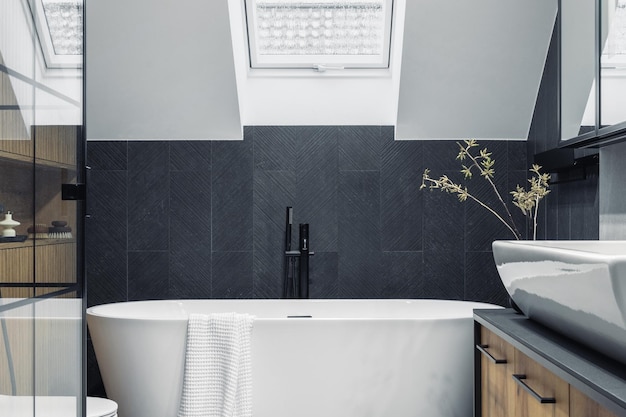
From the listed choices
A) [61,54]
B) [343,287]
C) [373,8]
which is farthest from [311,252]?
[61,54]

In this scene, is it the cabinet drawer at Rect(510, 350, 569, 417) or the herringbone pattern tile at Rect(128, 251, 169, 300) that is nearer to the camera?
the cabinet drawer at Rect(510, 350, 569, 417)

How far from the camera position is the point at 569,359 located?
151 centimetres

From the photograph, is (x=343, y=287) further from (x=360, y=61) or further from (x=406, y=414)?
(x=360, y=61)

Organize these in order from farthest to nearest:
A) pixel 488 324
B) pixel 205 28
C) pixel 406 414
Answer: pixel 205 28
pixel 406 414
pixel 488 324

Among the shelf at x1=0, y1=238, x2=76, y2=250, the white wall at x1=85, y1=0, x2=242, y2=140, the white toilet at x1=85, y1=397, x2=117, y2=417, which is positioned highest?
the white wall at x1=85, y1=0, x2=242, y2=140

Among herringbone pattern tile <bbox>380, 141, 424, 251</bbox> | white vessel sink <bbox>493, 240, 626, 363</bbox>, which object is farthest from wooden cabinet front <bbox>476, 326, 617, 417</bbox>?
herringbone pattern tile <bbox>380, 141, 424, 251</bbox>

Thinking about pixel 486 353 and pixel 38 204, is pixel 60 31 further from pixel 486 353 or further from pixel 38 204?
pixel 486 353

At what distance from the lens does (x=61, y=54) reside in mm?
1377

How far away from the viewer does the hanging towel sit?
9.68ft

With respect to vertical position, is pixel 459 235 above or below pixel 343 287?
above

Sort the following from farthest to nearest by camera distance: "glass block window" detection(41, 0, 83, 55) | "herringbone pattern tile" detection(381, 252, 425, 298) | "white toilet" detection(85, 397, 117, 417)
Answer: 1. "herringbone pattern tile" detection(381, 252, 425, 298)
2. "white toilet" detection(85, 397, 117, 417)
3. "glass block window" detection(41, 0, 83, 55)

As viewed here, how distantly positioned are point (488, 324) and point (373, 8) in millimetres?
2419

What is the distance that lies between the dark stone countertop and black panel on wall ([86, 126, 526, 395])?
1.76 meters

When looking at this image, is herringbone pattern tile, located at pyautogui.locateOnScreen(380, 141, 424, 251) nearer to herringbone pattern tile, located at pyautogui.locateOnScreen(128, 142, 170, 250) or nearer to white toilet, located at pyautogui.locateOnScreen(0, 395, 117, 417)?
herringbone pattern tile, located at pyautogui.locateOnScreen(128, 142, 170, 250)
